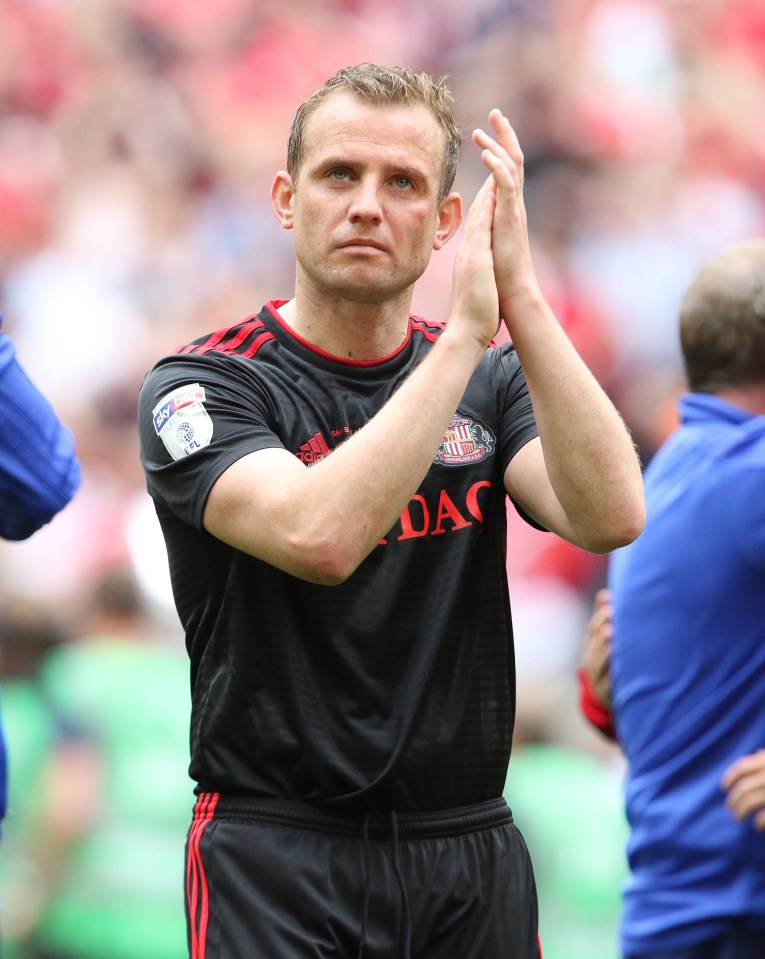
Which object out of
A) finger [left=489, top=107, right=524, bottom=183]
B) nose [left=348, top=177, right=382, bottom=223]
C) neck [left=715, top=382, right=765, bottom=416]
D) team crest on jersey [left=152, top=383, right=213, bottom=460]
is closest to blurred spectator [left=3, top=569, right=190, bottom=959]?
neck [left=715, top=382, right=765, bottom=416]

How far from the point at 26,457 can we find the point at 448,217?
88 cm

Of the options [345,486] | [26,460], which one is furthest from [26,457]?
[345,486]

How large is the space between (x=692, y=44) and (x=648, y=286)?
1.24m

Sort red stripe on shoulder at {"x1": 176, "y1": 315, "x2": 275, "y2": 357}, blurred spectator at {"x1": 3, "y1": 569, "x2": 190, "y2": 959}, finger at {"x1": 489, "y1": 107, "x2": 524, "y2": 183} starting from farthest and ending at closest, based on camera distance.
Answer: blurred spectator at {"x1": 3, "y1": 569, "x2": 190, "y2": 959} → red stripe on shoulder at {"x1": 176, "y1": 315, "x2": 275, "y2": 357} → finger at {"x1": 489, "y1": 107, "x2": 524, "y2": 183}

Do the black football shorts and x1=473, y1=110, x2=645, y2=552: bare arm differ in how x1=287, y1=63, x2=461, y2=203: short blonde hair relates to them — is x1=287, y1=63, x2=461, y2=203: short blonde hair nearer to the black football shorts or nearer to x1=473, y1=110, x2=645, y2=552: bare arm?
x1=473, y1=110, x2=645, y2=552: bare arm

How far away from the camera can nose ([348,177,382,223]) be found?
2.24 m

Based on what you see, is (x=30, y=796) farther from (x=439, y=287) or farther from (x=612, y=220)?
(x=612, y=220)

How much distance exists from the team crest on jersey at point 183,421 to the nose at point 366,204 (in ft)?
1.25

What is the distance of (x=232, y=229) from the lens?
5637mm

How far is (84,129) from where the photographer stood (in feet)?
18.8

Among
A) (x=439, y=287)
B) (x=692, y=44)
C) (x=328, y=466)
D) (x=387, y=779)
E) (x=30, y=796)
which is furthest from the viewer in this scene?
(x=692, y=44)

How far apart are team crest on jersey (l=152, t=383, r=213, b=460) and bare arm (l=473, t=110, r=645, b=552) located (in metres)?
0.50

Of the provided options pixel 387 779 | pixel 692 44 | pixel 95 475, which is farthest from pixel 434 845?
Result: pixel 692 44

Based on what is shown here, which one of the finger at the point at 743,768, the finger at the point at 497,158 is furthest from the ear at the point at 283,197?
the finger at the point at 743,768
